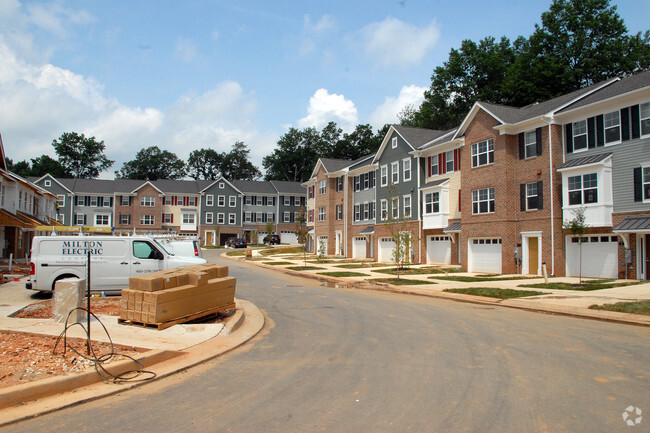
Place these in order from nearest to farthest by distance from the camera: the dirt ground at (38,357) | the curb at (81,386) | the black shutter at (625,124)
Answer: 1. the curb at (81,386)
2. the dirt ground at (38,357)
3. the black shutter at (625,124)

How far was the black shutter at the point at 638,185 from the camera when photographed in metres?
22.5

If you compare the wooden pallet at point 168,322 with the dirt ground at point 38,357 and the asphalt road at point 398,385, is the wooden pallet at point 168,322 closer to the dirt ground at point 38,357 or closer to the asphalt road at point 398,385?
the asphalt road at point 398,385

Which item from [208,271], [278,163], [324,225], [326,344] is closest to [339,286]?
[208,271]

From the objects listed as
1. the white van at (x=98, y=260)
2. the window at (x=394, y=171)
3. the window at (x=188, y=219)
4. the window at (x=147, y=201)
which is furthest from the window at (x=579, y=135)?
the window at (x=147, y=201)

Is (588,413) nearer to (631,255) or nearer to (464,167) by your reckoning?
(631,255)

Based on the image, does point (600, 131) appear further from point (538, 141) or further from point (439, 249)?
point (439, 249)

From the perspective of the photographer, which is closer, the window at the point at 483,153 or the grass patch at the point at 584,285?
the grass patch at the point at 584,285

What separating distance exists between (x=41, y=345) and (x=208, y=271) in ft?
13.1

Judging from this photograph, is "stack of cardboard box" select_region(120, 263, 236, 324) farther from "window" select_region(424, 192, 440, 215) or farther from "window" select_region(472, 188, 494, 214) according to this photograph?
"window" select_region(424, 192, 440, 215)

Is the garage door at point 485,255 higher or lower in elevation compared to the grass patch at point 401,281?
higher

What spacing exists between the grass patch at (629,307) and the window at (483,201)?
15.2m

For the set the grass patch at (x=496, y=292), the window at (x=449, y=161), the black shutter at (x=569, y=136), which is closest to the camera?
the grass patch at (x=496, y=292)

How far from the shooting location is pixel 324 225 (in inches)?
2153

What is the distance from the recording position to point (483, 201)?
30.2 meters
